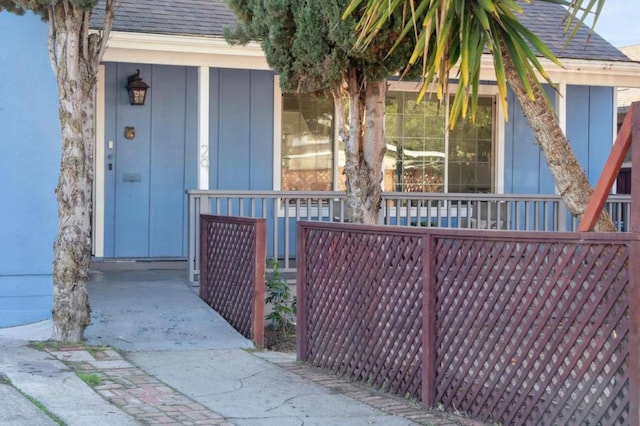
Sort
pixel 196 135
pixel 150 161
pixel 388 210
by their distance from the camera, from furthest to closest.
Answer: pixel 196 135, pixel 150 161, pixel 388 210

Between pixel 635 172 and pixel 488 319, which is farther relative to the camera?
pixel 488 319

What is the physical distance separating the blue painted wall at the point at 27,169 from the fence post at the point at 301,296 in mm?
2634

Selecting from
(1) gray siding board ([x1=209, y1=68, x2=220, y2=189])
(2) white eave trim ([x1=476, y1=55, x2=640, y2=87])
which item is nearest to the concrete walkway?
(1) gray siding board ([x1=209, y1=68, x2=220, y2=189])

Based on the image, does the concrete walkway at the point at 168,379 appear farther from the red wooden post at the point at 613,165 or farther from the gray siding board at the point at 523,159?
the gray siding board at the point at 523,159

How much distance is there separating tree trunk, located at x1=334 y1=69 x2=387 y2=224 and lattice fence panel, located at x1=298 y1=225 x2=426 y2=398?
78 cm

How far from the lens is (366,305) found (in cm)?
675

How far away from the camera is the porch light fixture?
11172 millimetres

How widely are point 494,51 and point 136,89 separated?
6455mm

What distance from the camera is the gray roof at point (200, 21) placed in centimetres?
1057

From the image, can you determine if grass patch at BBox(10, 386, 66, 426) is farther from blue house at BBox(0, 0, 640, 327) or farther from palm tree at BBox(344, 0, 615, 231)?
palm tree at BBox(344, 0, 615, 231)

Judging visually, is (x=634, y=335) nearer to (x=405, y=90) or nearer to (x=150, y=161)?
(x=150, y=161)

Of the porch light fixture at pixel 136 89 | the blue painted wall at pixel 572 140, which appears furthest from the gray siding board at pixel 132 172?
the blue painted wall at pixel 572 140

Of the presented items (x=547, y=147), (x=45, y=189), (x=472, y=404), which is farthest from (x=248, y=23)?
(x=472, y=404)

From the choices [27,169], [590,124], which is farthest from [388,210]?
[590,124]
